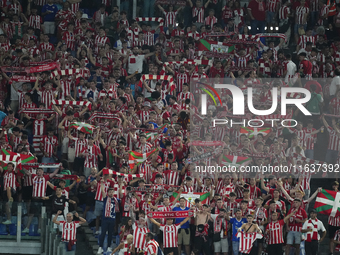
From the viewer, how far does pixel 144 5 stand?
2842 cm

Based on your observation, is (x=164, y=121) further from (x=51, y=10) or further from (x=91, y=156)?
(x=51, y=10)

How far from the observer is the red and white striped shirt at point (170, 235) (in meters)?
19.0

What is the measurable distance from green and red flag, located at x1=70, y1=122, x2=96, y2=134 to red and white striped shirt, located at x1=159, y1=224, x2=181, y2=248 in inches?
145

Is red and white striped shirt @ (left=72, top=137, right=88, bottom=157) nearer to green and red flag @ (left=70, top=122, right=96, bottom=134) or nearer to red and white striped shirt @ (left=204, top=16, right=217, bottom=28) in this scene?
green and red flag @ (left=70, top=122, right=96, bottom=134)

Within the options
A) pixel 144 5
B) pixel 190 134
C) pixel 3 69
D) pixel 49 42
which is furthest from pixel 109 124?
pixel 144 5

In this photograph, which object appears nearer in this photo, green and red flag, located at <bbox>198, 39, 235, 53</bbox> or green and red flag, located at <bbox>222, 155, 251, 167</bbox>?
green and red flag, located at <bbox>222, 155, 251, 167</bbox>

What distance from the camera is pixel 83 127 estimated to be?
2123 centimetres

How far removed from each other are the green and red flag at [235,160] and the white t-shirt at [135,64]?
19.0 feet

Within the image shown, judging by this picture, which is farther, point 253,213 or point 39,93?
point 39,93

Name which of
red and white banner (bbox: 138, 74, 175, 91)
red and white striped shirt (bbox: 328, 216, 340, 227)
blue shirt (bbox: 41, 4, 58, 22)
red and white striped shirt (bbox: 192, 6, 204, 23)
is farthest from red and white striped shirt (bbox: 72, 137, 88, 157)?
red and white striped shirt (bbox: 192, 6, 204, 23)

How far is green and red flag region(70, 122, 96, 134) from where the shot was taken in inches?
834

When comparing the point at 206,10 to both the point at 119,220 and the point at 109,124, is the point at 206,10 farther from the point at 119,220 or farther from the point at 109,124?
the point at 119,220

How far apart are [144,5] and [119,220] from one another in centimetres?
1087

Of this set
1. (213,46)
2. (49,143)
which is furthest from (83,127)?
(213,46)
